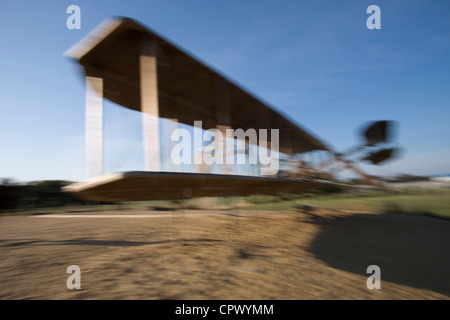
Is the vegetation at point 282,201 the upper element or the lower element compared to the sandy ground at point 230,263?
lower

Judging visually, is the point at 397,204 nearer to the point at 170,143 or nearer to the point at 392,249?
the point at 392,249

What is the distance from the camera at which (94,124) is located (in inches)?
96.7

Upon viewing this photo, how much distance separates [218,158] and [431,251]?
444 centimetres

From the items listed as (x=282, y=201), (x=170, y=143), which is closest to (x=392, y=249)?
(x=170, y=143)

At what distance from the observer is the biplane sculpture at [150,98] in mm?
2238

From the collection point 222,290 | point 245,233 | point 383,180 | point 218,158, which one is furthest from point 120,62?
point 383,180

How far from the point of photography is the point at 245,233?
4.98 meters

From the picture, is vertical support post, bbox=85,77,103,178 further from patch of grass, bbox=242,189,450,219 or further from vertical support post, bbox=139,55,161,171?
patch of grass, bbox=242,189,450,219

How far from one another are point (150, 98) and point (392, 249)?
195 inches

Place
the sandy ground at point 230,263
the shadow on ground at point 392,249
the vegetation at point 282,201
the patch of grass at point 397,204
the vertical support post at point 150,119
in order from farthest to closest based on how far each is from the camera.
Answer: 1. the vegetation at point 282,201
2. the patch of grass at point 397,204
3. the shadow on ground at point 392,249
4. the vertical support post at point 150,119
5. the sandy ground at point 230,263

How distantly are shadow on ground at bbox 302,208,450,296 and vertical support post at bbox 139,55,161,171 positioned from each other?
2.91 metres

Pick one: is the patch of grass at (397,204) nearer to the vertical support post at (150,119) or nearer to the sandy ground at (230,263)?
the sandy ground at (230,263)

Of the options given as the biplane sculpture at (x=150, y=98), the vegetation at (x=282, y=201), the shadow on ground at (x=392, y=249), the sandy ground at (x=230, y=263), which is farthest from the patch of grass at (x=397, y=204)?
the biplane sculpture at (x=150, y=98)

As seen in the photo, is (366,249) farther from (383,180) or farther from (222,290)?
(383,180)
